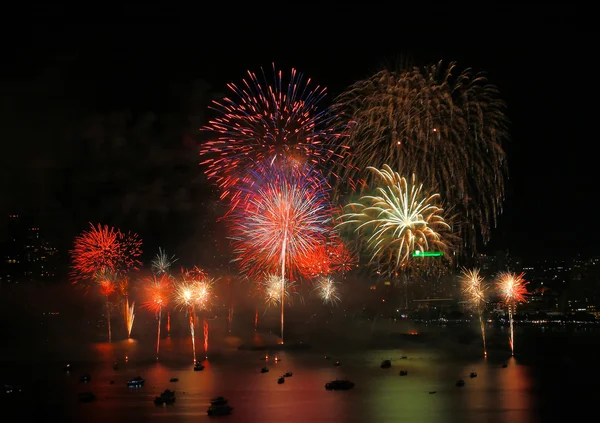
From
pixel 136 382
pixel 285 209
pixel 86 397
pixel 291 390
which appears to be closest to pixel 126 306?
pixel 136 382

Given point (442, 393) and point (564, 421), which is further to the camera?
point (442, 393)

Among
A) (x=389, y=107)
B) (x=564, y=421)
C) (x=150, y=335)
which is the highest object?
(x=389, y=107)

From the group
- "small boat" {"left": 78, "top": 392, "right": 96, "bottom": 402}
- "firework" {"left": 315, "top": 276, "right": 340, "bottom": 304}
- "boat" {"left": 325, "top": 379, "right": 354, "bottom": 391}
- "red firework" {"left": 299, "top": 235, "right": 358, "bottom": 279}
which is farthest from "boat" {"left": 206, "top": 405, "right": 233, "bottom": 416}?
"firework" {"left": 315, "top": 276, "right": 340, "bottom": 304}

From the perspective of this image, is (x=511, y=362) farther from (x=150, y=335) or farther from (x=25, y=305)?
(x=25, y=305)

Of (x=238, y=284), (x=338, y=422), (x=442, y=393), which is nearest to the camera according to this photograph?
(x=338, y=422)

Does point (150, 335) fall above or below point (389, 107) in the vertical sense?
below

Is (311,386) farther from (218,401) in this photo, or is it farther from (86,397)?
(86,397)

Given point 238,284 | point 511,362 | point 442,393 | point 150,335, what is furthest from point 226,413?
point 238,284

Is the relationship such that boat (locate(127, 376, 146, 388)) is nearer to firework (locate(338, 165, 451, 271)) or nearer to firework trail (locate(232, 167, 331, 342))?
firework trail (locate(232, 167, 331, 342))
